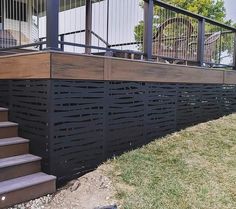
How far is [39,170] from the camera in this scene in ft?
11.5

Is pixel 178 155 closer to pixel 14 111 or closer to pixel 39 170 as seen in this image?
pixel 39 170

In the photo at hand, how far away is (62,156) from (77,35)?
17.4 feet

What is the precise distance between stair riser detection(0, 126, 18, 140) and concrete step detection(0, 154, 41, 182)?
322 mm

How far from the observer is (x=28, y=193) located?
3.15 m

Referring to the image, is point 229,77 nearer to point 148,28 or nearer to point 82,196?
point 148,28

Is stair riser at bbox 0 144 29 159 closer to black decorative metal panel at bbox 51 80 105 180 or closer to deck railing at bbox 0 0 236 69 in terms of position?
→ black decorative metal panel at bbox 51 80 105 180

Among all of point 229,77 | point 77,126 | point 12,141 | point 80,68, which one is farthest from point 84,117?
point 229,77

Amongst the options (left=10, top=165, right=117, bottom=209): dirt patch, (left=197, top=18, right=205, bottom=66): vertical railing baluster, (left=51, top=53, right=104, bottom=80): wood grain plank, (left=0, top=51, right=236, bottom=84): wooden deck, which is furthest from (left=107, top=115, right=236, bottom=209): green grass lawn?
(left=197, top=18, right=205, bottom=66): vertical railing baluster

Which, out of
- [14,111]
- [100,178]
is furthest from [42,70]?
[100,178]

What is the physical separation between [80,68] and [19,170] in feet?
4.00

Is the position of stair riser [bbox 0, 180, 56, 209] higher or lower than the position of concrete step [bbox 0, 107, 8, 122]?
lower

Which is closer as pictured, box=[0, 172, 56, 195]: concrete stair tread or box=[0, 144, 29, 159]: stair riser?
box=[0, 172, 56, 195]: concrete stair tread

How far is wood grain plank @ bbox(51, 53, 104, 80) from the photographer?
11.0 ft

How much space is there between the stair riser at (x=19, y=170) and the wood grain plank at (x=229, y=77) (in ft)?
14.5
